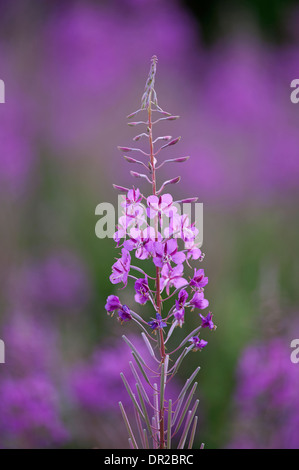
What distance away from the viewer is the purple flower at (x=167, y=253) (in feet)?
5.70

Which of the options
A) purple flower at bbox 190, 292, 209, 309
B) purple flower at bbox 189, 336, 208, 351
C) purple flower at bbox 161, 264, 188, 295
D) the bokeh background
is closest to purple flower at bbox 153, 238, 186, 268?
purple flower at bbox 161, 264, 188, 295

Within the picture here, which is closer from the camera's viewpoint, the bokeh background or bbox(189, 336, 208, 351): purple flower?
bbox(189, 336, 208, 351): purple flower

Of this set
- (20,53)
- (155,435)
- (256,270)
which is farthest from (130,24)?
(155,435)

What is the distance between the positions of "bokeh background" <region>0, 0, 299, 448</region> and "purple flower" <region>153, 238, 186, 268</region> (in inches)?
55.0

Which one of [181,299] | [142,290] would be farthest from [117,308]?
[181,299]

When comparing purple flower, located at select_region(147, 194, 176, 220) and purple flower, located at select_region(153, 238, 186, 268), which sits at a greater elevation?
purple flower, located at select_region(147, 194, 176, 220)

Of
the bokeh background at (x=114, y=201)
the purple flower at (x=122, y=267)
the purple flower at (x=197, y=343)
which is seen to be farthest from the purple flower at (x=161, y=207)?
the bokeh background at (x=114, y=201)

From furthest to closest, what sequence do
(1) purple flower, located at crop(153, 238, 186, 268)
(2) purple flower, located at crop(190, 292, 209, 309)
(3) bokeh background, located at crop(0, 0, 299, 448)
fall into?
(3) bokeh background, located at crop(0, 0, 299, 448), (2) purple flower, located at crop(190, 292, 209, 309), (1) purple flower, located at crop(153, 238, 186, 268)

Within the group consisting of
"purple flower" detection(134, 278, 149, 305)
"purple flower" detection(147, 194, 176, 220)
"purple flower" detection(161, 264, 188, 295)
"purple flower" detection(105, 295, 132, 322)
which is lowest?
"purple flower" detection(105, 295, 132, 322)

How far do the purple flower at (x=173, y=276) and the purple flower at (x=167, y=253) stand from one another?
23 mm

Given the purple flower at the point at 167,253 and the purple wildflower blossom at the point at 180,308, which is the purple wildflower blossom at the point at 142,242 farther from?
the purple wildflower blossom at the point at 180,308

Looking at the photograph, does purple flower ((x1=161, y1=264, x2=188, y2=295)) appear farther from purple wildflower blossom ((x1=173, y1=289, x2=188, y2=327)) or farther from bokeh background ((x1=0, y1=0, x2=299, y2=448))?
bokeh background ((x1=0, y1=0, x2=299, y2=448))

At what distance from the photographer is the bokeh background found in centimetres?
328

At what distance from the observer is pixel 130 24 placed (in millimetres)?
9328
